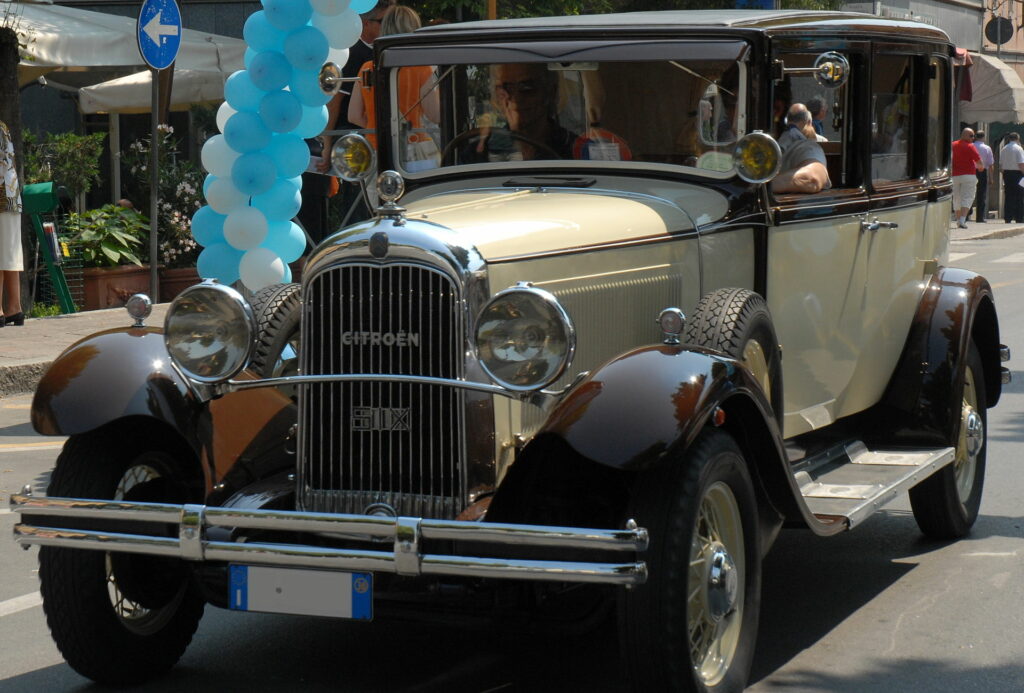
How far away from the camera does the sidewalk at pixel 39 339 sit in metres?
10.3

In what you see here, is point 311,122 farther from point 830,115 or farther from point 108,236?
point 108,236

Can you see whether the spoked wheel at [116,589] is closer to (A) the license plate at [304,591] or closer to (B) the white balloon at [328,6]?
(A) the license plate at [304,591]

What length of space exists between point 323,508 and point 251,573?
0.36 metres

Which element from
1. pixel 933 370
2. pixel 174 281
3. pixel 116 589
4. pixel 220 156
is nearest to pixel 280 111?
pixel 220 156

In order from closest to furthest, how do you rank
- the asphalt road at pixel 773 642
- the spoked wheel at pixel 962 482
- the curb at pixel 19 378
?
the asphalt road at pixel 773 642, the spoked wheel at pixel 962 482, the curb at pixel 19 378

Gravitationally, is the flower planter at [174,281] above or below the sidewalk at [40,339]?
above

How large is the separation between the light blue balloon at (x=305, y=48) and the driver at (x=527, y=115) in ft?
10.4

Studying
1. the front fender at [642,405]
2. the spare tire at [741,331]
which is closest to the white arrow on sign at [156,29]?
the spare tire at [741,331]

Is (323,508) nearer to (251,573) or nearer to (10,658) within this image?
(251,573)

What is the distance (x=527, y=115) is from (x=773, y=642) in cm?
200

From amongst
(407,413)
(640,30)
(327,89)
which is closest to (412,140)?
(327,89)

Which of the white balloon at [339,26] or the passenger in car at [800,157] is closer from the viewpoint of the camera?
the passenger in car at [800,157]

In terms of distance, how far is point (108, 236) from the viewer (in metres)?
13.9

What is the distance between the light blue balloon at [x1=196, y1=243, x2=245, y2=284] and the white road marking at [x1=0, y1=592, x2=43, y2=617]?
11.0ft
